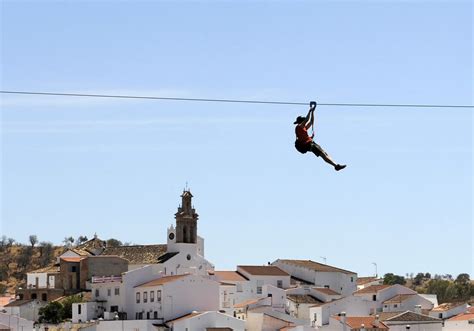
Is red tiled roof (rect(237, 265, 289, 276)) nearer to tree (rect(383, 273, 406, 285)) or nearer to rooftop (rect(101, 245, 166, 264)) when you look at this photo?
rooftop (rect(101, 245, 166, 264))

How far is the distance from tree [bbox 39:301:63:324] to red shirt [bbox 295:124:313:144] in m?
70.8

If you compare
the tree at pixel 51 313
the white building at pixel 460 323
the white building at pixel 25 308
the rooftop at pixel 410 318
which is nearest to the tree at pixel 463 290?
the white building at pixel 460 323

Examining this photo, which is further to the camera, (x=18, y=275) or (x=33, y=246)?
(x=33, y=246)

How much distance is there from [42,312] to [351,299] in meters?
25.3

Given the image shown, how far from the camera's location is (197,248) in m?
117

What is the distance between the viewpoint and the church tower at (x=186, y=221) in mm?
114438

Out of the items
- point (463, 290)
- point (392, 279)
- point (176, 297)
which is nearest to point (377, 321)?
point (176, 297)

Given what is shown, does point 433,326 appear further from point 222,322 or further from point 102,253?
point 102,253

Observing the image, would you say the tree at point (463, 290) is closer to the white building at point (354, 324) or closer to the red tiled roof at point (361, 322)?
the red tiled roof at point (361, 322)

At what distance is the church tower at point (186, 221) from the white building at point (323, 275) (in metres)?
12.0

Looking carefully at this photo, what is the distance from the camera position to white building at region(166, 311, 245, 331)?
94.4m

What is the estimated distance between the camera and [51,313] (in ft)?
332

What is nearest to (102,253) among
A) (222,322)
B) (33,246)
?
(222,322)

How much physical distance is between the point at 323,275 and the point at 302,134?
89875mm
